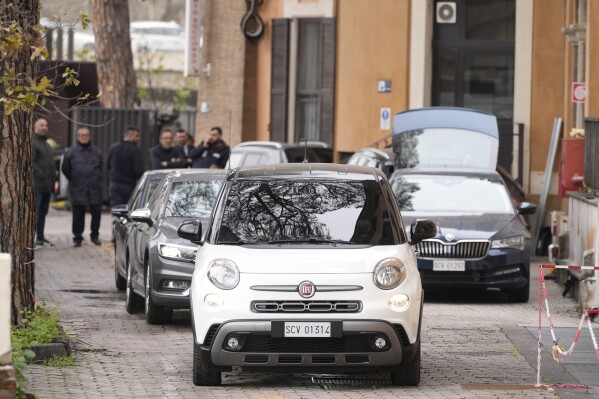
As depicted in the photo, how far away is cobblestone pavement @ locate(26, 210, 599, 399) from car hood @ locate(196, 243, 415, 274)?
896 mm

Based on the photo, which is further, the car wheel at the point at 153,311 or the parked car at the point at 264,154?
the parked car at the point at 264,154

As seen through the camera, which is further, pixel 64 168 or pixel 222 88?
pixel 222 88

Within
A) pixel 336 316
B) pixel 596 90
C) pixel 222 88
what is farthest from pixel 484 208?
pixel 222 88

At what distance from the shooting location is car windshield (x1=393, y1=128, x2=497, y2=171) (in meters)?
23.1

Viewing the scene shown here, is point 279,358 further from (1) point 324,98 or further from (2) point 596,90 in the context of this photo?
(1) point 324,98

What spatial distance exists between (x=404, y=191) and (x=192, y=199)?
3.75 meters

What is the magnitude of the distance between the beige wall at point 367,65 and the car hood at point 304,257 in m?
19.0

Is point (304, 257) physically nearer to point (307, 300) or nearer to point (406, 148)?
point (307, 300)

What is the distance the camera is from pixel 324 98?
32094 mm

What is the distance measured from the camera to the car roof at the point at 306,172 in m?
11.9

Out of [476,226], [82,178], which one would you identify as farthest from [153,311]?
[82,178]

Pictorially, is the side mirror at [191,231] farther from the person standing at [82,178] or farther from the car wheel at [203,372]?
the person standing at [82,178]

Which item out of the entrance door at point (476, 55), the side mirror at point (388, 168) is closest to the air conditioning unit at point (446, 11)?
the entrance door at point (476, 55)

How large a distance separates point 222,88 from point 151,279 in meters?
21.6
